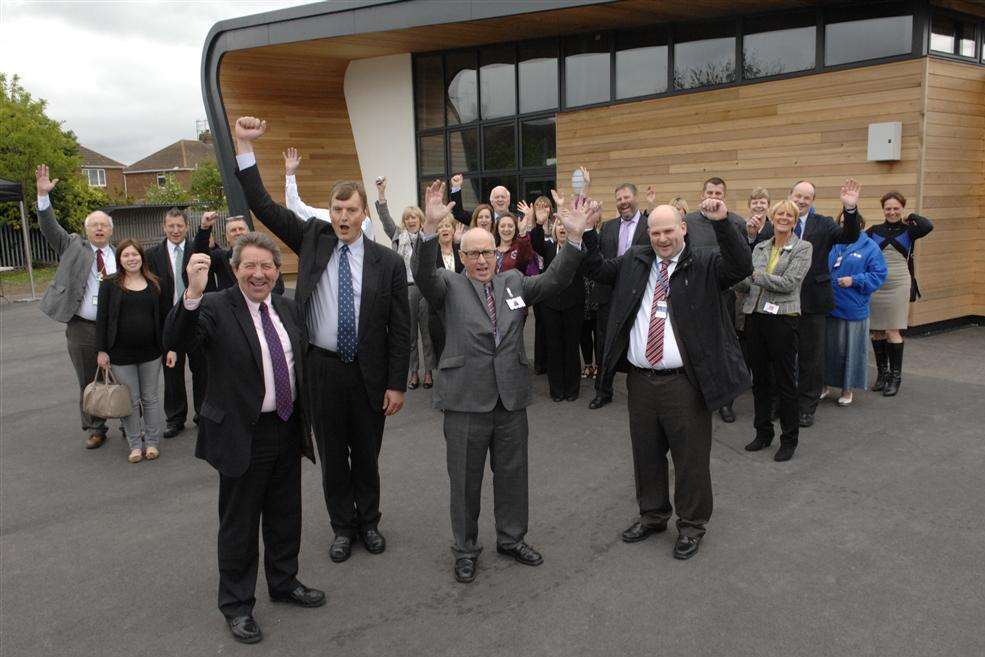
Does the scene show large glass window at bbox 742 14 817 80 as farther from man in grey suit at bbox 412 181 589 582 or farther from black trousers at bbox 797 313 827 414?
Answer: man in grey suit at bbox 412 181 589 582

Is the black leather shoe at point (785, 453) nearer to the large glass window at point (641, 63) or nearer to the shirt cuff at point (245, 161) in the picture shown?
the shirt cuff at point (245, 161)

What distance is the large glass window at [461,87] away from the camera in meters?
14.9

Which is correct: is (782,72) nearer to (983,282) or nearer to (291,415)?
(983,282)

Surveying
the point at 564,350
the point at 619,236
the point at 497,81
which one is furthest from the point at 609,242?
the point at 497,81

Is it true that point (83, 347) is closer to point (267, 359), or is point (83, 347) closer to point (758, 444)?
point (267, 359)

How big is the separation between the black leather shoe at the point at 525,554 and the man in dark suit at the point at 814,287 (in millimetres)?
2932

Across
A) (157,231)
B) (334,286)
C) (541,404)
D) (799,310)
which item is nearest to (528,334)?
(541,404)

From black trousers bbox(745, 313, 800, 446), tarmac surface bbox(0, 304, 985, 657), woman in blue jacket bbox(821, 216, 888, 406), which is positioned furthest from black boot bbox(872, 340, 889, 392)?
black trousers bbox(745, 313, 800, 446)

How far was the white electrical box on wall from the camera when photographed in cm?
864

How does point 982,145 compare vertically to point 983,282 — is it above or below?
above

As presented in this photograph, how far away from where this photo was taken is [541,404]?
715 cm

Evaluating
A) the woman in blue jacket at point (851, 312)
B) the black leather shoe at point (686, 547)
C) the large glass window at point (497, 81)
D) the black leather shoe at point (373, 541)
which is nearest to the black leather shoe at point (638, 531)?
the black leather shoe at point (686, 547)

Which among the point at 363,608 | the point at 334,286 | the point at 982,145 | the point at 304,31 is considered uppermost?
the point at 304,31

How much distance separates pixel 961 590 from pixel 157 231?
2920 cm
